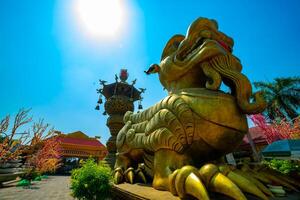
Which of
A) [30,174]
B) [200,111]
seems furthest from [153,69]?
[30,174]

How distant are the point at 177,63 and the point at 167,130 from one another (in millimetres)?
917

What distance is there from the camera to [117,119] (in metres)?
7.52

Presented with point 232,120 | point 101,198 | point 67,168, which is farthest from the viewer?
point 67,168

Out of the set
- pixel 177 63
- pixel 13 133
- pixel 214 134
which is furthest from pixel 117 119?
pixel 214 134

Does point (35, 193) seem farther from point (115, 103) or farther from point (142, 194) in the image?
point (142, 194)

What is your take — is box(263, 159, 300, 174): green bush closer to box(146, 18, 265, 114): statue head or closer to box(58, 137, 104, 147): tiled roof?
box(146, 18, 265, 114): statue head

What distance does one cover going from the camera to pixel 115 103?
788cm

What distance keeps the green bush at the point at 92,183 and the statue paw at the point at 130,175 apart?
132mm

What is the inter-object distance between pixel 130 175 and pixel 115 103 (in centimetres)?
517

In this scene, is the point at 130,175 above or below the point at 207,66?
below

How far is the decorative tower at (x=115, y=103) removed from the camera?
282 inches

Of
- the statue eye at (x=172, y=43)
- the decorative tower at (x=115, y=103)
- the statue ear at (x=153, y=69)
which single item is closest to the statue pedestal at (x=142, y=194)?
the statue ear at (x=153, y=69)

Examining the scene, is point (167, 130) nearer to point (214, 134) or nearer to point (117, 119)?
point (214, 134)

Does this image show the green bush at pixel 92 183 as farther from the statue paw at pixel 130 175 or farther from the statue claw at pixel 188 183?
the statue claw at pixel 188 183
